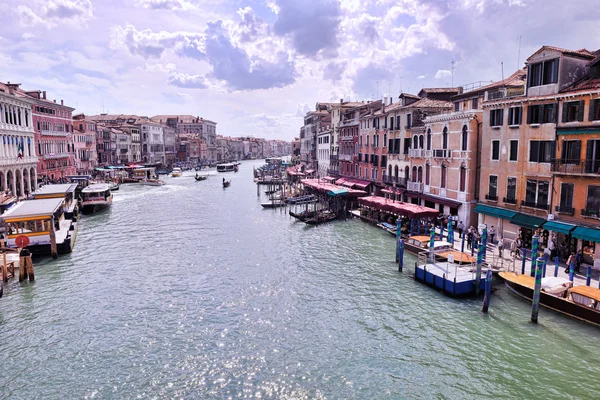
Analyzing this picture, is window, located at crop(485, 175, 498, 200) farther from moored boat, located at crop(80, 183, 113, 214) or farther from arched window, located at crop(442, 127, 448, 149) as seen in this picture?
moored boat, located at crop(80, 183, 113, 214)

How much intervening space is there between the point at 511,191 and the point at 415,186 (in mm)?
11809

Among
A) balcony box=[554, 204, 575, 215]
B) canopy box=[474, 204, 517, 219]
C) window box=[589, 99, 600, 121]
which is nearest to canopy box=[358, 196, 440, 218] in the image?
canopy box=[474, 204, 517, 219]

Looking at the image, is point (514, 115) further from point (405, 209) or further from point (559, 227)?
point (405, 209)

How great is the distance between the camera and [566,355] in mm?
15070

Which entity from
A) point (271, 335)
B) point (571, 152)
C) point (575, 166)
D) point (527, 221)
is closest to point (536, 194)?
point (527, 221)

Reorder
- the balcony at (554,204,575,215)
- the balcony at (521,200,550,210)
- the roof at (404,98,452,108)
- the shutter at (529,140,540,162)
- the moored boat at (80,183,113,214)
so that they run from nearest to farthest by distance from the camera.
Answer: the balcony at (554,204,575,215)
the balcony at (521,200,550,210)
the shutter at (529,140,540,162)
the roof at (404,98,452,108)
the moored boat at (80,183,113,214)

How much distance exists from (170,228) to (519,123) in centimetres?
2938

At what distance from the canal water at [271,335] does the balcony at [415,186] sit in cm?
1152

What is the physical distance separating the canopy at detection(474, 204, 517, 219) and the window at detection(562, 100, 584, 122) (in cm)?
627

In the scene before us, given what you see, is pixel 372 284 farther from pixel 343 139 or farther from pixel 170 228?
pixel 343 139

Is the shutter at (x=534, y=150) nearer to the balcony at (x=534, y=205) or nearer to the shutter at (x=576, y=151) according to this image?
the shutter at (x=576, y=151)

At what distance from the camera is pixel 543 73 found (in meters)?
24.1

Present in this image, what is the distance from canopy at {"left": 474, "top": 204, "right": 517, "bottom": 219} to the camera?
26062 millimetres

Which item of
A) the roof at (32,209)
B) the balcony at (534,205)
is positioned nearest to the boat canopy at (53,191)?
the roof at (32,209)
